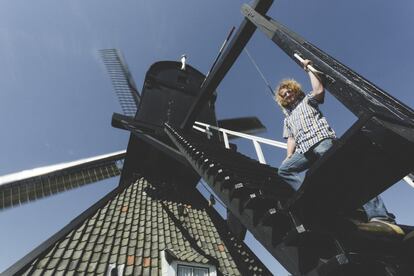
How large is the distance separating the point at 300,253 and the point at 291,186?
1.28 metres

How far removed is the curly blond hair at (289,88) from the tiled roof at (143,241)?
3173mm

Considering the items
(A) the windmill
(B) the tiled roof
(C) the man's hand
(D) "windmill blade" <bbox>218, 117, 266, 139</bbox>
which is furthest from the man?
(D) "windmill blade" <bbox>218, 117, 266, 139</bbox>

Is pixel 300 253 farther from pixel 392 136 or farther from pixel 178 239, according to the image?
pixel 178 239

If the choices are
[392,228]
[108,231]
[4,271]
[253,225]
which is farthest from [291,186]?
[4,271]

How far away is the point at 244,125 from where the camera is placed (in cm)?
1173

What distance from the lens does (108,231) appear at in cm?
500

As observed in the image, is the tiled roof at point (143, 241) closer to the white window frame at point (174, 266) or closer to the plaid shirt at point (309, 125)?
the white window frame at point (174, 266)

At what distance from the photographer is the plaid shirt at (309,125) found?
246cm

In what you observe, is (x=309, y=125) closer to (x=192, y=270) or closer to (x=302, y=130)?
(x=302, y=130)

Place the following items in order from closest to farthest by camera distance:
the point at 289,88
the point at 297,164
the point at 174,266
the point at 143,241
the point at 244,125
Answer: the point at 297,164 < the point at 289,88 < the point at 174,266 < the point at 143,241 < the point at 244,125

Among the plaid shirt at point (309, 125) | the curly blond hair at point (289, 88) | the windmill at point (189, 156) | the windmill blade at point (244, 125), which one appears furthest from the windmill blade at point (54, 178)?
the plaid shirt at point (309, 125)

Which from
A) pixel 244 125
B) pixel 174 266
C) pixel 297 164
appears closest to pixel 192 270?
pixel 174 266

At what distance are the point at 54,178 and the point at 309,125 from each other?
24.1 ft

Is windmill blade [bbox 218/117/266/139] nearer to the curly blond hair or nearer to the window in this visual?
the window
